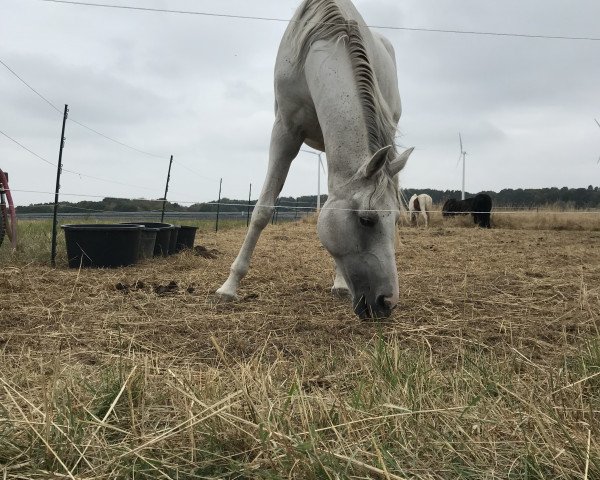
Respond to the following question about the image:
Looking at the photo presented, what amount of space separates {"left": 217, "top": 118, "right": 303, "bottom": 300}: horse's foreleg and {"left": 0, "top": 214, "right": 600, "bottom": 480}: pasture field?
298 millimetres

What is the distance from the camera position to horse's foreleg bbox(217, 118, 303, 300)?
12.9 feet

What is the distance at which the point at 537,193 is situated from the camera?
18.4 meters

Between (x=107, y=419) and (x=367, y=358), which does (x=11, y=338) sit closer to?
(x=107, y=419)

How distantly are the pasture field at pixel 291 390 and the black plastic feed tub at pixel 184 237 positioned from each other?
11.2 ft

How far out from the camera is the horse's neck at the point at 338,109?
116 inches

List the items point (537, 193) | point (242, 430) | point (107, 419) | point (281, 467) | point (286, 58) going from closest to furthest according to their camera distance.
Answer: point (281, 467) → point (242, 430) → point (107, 419) → point (286, 58) → point (537, 193)

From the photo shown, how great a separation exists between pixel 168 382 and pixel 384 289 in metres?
1.46

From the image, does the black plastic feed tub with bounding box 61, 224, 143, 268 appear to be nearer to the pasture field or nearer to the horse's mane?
the pasture field

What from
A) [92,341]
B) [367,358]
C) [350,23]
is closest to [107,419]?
[367,358]

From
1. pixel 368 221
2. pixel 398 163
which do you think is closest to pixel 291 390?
pixel 368 221

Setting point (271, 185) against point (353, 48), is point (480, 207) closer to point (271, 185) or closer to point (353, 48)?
point (271, 185)

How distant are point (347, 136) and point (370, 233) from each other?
637mm

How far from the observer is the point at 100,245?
5312 mm

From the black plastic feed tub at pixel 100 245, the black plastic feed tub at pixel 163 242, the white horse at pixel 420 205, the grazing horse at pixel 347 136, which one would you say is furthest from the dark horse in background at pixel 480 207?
the grazing horse at pixel 347 136
